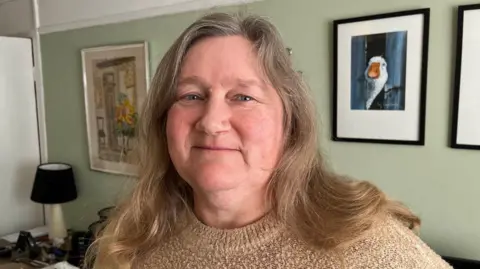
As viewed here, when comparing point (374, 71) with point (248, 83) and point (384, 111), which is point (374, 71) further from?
point (248, 83)

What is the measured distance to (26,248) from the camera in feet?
9.28

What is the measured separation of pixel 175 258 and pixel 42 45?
2541mm

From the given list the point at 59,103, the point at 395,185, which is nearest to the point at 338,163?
the point at 395,185

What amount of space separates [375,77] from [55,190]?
2.06 m

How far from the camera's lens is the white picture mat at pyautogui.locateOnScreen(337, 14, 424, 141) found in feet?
5.35

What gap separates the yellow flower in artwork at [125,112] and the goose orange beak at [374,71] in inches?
54.8

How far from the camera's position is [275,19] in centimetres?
199

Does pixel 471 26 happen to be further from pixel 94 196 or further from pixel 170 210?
pixel 94 196

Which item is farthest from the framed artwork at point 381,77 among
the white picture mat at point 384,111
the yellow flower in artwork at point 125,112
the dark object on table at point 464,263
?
the yellow flower in artwork at point 125,112

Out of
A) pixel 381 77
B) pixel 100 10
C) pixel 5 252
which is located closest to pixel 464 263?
pixel 381 77

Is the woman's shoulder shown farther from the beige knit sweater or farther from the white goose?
the white goose

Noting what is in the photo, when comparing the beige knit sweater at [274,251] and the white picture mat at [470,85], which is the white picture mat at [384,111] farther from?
the beige knit sweater at [274,251]

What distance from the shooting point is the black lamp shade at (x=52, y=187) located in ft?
9.19

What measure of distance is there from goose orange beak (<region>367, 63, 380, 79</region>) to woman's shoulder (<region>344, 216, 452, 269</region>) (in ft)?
3.01
